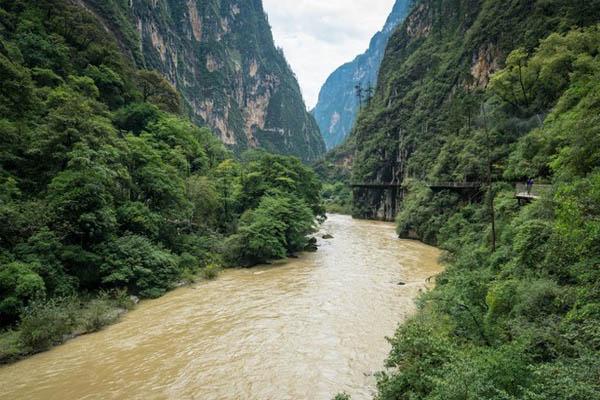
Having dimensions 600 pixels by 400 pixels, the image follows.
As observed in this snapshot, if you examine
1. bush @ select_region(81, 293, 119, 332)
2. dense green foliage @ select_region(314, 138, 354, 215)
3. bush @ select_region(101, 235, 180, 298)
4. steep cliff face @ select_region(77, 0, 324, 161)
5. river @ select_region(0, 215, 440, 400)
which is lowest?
river @ select_region(0, 215, 440, 400)

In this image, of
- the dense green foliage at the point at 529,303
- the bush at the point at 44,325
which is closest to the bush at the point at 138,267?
the bush at the point at 44,325


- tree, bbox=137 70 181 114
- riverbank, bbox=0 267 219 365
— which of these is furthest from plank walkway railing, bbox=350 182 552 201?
tree, bbox=137 70 181 114

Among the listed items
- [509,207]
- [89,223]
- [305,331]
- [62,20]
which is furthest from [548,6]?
[62,20]

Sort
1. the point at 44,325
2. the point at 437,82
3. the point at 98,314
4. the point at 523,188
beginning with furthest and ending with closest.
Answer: the point at 437,82, the point at 523,188, the point at 98,314, the point at 44,325

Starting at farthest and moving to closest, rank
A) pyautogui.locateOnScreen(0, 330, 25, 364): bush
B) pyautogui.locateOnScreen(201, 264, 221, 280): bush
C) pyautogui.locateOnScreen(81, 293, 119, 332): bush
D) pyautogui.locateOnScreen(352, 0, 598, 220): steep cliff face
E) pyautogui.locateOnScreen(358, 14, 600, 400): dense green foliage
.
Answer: pyautogui.locateOnScreen(352, 0, 598, 220): steep cliff face
pyautogui.locateOnScreen(201, 264, 221, 280): bush
pyautogui.locateOnScreen(81, 293, 119, 332): bush
pyautogui.locateOnScreen(0, 330, 25, 364): bush
pyautogui.locateOnScreen(358, 14, 600, 400): dense green foliage

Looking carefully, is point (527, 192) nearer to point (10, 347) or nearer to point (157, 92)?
point (10, 347)

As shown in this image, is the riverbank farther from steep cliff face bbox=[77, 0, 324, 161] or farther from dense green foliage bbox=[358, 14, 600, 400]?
steep cliff face bbox=[77, 0, 324, 161]

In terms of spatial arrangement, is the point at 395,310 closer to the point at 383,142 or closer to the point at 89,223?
the point at 89,223

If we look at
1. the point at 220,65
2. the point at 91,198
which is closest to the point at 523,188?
the point at 91,198
